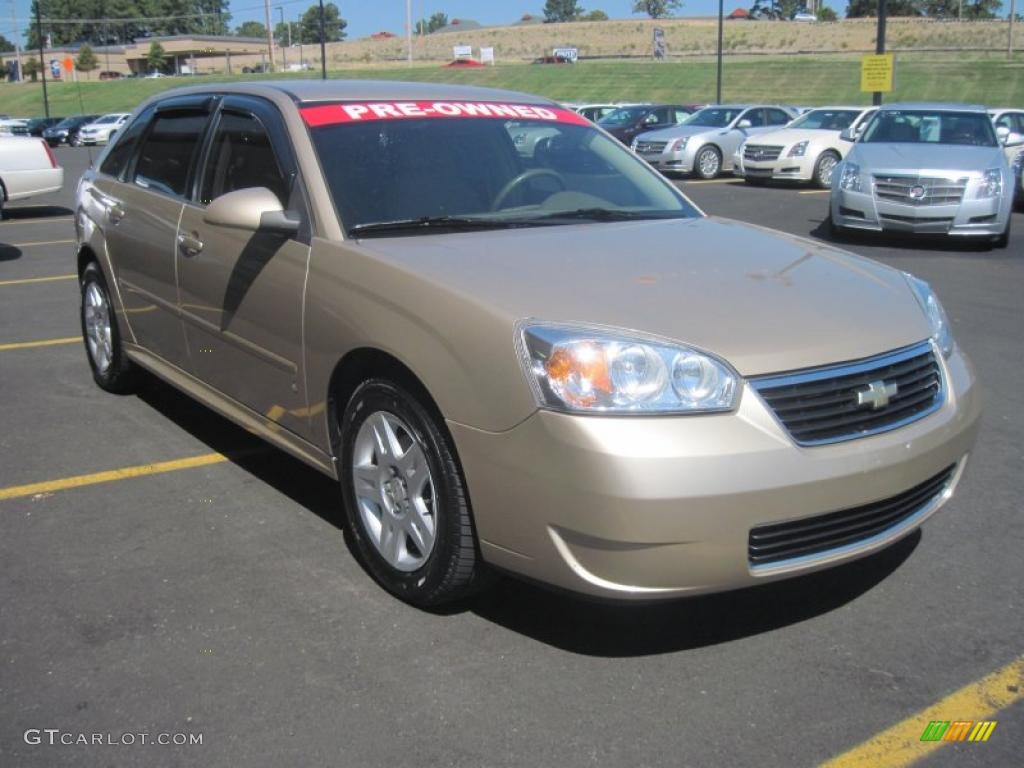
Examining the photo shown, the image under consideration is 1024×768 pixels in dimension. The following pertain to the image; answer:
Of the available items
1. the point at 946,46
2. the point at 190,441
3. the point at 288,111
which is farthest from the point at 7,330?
the point at 946,46

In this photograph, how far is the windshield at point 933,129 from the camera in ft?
40.5

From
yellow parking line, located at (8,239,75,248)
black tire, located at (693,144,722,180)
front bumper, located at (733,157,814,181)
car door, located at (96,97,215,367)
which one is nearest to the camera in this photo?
car door, located at (96,97,215,367)

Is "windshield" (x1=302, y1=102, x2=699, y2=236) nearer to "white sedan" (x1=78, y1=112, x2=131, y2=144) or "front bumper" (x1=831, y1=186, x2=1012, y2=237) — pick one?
"front bumper" (x1=831, y1=186, x2=1012, y2=237)

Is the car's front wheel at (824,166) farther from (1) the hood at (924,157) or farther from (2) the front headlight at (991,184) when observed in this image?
(2) the front headlight at (991,184)

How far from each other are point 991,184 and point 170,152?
9211mm

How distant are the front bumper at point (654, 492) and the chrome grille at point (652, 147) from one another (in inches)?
763

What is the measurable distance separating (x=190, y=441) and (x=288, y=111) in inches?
74.4

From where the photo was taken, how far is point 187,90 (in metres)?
5.29

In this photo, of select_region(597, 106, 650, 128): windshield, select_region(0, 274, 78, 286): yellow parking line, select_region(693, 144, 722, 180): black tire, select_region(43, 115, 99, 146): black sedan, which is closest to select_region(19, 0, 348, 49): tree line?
select_region(43, 115, 99, 146): black sedan

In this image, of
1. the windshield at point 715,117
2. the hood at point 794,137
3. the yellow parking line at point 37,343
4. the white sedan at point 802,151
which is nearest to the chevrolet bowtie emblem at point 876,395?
→ the yellow parking line at point 37,343

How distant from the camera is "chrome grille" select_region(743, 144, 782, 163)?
1931cm

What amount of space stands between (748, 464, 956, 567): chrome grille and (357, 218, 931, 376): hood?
439mm

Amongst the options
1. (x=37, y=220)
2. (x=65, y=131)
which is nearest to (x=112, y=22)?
(x=65, y=131)

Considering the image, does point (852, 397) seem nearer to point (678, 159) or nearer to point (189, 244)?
point (189, 244)
